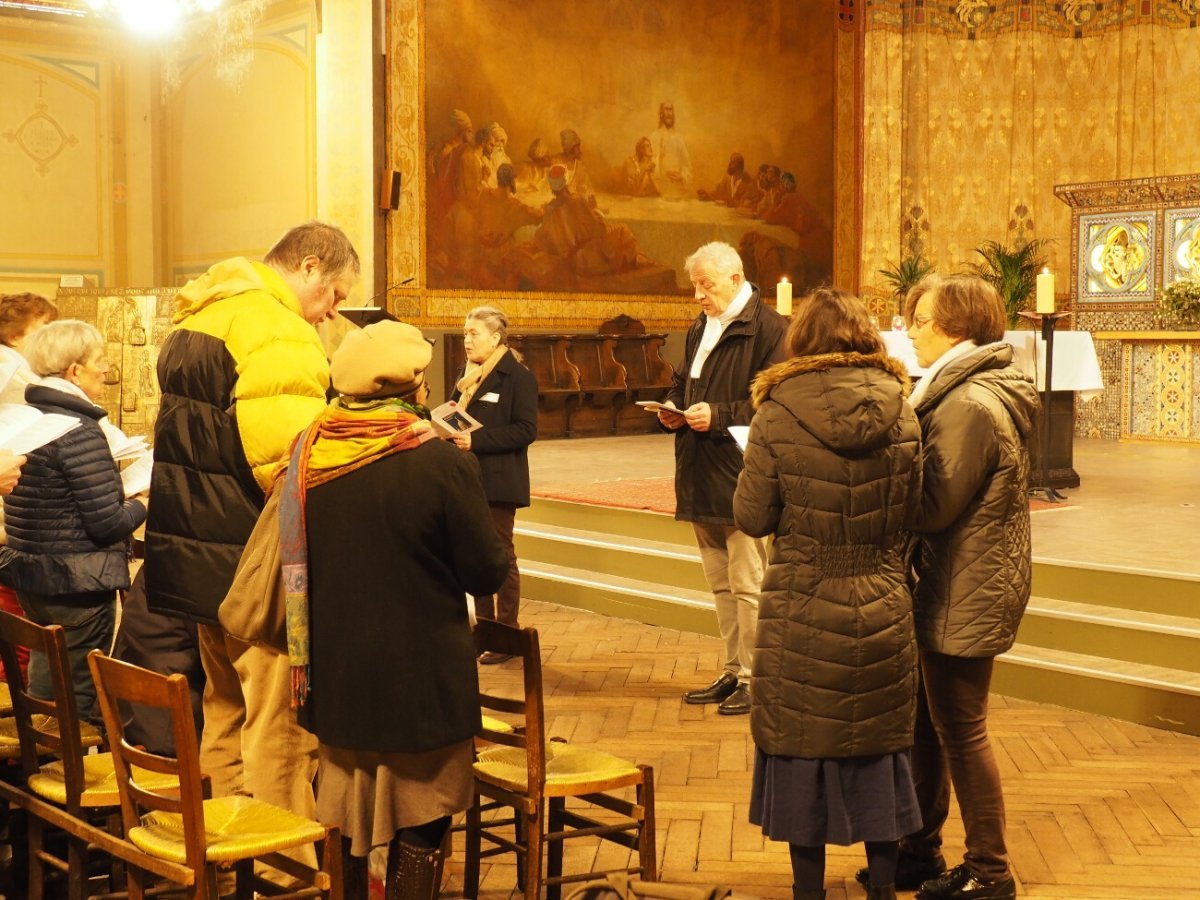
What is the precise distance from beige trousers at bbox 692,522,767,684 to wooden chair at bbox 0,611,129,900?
2472 millimetres

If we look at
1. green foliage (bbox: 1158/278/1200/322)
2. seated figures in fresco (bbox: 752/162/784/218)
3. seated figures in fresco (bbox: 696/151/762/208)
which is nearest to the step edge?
green foliage (bbox: 1158/278/1200/322)

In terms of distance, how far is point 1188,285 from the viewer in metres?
12.0

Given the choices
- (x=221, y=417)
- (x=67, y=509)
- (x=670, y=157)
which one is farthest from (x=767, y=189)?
(x=221, y=417)

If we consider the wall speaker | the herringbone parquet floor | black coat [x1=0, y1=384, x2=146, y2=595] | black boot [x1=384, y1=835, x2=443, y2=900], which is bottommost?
the herringbone parquet floor

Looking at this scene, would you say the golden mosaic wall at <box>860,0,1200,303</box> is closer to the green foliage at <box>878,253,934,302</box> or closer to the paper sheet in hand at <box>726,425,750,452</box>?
the green foliage at <box>878,253,934,302</box>

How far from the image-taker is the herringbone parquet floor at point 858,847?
364 cm

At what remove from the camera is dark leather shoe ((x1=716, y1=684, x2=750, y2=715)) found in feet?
17.0

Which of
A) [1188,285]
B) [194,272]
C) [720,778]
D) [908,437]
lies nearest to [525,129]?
[194,272]

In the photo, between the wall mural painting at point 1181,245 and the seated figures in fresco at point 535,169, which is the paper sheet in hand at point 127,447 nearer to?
the seated figures in fresco at point 535,169

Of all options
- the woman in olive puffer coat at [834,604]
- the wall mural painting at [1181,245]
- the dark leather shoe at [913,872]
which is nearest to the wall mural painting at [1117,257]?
the wall mural painting at [1181,245]

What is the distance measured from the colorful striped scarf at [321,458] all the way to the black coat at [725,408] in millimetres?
2501

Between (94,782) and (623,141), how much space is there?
479 inches

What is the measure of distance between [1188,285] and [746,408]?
8448 mm

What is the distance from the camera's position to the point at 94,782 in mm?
3107
